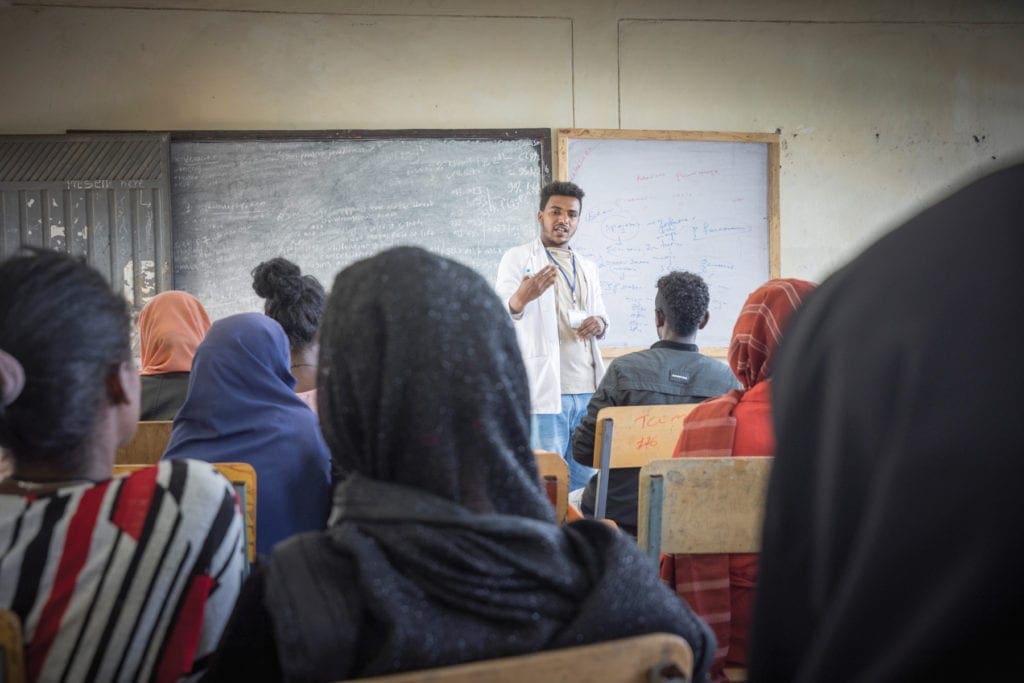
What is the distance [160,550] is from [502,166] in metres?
3.56

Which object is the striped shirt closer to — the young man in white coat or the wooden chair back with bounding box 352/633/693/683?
the wooden chair back with bounding box 352/633/693/683

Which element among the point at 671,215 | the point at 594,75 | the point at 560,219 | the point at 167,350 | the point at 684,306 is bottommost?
the point at 167,350

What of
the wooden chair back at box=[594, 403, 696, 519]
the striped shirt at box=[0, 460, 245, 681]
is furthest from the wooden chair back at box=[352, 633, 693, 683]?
the wooden chair back at box=[594, 403, 696, 519]

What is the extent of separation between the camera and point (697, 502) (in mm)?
1482

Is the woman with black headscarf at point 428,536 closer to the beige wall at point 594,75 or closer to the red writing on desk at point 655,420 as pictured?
the red writing on desk at point 655,420

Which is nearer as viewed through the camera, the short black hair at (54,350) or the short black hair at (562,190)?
the short black hair at (54,350)

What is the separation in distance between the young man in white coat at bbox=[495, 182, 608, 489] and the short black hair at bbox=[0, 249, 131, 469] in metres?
2.48

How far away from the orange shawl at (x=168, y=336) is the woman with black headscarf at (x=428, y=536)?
6.07 ft

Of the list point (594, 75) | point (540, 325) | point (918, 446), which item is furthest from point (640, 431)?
point (594, 75)

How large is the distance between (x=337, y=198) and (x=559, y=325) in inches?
56.0

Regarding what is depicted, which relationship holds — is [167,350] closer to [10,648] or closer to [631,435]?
[631,435]

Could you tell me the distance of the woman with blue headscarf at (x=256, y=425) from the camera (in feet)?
5.33

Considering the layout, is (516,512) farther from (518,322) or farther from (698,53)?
(698,53)

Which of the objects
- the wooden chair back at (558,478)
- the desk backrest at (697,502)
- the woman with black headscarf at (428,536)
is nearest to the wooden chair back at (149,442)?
the wooden chair back at (558,478)
